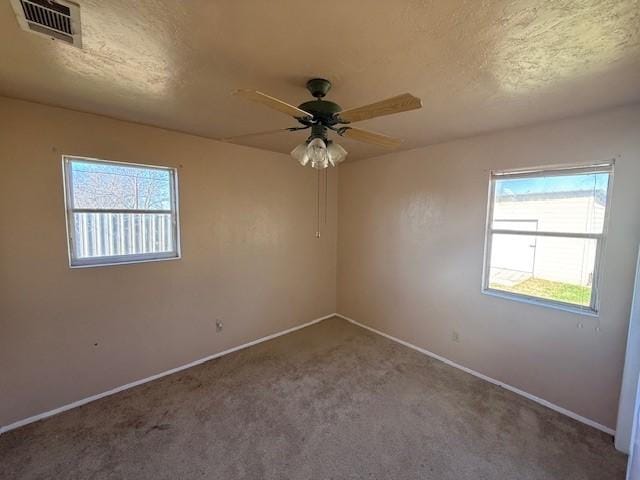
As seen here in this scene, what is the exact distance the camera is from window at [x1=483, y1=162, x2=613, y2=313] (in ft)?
7.16

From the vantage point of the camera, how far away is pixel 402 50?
1.37 metres

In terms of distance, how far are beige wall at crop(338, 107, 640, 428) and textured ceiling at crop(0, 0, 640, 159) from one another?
0.43m

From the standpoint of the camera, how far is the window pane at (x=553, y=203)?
2.17 meters

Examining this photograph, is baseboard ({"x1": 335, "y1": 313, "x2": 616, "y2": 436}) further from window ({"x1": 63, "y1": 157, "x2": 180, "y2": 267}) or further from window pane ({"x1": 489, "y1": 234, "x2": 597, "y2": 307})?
window ({"x1": 63, "y1": 157, "x2": 180, "y2": 267})

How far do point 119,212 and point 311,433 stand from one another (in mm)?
2481

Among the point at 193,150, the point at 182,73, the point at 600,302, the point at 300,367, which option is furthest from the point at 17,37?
the point at 600,302

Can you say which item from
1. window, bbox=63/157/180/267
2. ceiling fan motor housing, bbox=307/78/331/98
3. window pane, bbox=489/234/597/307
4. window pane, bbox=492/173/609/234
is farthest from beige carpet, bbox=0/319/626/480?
ceiling fan motor housing, bbox=307/78/331/98

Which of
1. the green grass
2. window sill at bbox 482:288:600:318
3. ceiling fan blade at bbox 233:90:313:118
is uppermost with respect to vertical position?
ceiling fan blade at bbox 233:90:313:118

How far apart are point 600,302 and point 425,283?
1.47 m

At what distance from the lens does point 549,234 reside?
2.40 meters

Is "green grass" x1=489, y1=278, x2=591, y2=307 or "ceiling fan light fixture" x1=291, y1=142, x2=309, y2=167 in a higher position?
"ceiling fan light fixture" x1=291, y1=142, x2=309, y2=167

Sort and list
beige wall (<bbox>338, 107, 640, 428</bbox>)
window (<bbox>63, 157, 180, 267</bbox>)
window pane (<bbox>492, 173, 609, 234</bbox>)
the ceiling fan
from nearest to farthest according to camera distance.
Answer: the ceiling fan < beige wall (<bbox>338, 107, 640, 428</bbox>) < window pane (<bbox>492, 173, 609, 234</bbox>) < window (<bbox>63, 157, 180, 267</bbox>)

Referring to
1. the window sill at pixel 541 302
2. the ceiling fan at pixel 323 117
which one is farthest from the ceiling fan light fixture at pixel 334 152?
the window sill at pixel 541 302

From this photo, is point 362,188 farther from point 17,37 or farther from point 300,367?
point 17,37
